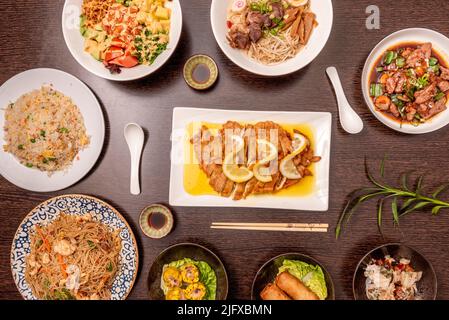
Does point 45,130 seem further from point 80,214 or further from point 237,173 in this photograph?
point 237,173

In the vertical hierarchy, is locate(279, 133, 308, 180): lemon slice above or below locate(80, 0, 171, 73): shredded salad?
below

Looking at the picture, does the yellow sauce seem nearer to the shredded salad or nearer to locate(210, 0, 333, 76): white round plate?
locate(210, 0, 333, 76): white round plate

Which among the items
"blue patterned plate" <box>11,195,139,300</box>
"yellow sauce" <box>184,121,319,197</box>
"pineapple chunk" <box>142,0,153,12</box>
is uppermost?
"pineapple chunk" <box>142,0,153,12</box>

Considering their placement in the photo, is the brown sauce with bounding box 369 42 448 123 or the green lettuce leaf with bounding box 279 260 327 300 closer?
the green lettuce leaf with bounding box 279 260 327 300

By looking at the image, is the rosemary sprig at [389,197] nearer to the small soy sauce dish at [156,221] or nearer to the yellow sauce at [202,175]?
the yellow sauce at [202,175]

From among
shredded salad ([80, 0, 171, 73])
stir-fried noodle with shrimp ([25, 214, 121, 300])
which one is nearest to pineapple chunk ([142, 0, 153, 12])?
shredded salad ([80, 0, 171, 73])

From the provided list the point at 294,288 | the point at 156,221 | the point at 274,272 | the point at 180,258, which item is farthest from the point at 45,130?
the point at 294,288

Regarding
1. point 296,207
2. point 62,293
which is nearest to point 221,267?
point 296,207
